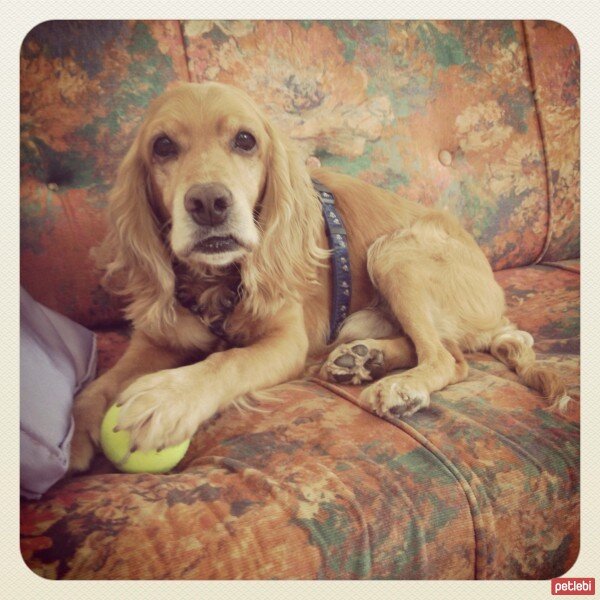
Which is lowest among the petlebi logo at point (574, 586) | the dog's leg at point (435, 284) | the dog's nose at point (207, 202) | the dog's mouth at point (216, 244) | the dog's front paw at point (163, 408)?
the petlebi logo at point (574, 586)

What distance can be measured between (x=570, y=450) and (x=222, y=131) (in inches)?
38.4

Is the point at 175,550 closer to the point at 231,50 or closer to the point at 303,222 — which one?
the point at 303,222

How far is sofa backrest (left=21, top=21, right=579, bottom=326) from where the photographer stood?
116 cm

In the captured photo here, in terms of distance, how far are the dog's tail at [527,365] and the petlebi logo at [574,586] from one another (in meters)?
0.35

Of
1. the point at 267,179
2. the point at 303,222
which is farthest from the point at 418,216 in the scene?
the point at 267,179

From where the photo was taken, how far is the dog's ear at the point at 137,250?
120cm

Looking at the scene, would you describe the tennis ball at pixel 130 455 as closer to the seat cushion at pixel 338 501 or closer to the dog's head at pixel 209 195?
the seat cushion at pixel 338 501

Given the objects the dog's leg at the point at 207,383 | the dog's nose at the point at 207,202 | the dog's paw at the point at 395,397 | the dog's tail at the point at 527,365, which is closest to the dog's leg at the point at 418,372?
the dog's paw at the point at 395,397

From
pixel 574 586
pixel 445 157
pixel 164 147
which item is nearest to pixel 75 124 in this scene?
pixel 164 147

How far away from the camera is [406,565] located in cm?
96

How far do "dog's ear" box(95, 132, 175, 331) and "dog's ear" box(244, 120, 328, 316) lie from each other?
196 millimetres

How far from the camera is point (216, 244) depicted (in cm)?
112

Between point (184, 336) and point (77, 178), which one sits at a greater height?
point (77, 178)

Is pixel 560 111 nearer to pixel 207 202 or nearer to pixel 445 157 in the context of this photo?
pixel 445 157
